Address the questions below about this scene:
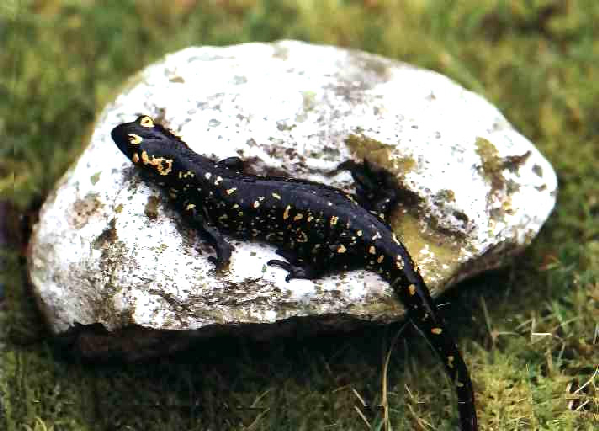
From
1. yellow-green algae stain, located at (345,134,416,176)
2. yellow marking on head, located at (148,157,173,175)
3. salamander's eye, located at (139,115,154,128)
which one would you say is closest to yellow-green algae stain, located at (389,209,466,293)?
yellow-green algae stain, located at (345,134,416,176)

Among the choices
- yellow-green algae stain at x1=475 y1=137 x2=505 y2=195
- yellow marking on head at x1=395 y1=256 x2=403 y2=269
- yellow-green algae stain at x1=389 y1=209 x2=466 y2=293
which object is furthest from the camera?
yellow-green algae stain at x1=475 y1=137 x2=505 y2=195

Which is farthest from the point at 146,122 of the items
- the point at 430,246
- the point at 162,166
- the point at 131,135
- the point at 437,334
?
the point at 437,334

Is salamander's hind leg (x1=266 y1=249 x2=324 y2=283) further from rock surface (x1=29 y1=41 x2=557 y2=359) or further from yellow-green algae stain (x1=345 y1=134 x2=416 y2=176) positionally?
yellow-green algae stain (x1=345 y1=134 x2=416 y2=176)

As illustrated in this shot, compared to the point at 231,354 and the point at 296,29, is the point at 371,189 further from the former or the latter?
the point at 296,29

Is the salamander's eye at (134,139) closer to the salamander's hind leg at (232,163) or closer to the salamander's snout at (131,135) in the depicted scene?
the salamander's snout at (131,135)

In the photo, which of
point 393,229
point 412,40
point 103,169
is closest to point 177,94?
point 103,169

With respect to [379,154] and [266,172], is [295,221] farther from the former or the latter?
[379,154]
